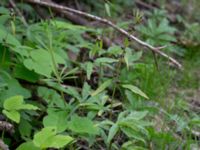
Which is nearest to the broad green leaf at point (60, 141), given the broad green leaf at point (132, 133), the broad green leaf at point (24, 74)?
the broad green leaf at point (132, 133)

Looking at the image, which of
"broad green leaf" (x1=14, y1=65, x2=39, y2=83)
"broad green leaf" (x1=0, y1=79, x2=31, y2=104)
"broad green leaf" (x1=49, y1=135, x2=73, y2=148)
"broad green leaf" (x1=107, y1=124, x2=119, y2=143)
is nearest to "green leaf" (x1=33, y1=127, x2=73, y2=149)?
"broad green leaf" (x1=49, y1=135, x2=73, y2=148)

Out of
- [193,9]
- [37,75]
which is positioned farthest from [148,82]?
[193,9]

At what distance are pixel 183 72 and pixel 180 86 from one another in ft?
0.57

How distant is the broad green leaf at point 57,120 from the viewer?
157 centimetres

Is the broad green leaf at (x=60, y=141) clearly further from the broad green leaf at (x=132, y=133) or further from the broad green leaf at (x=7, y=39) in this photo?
the broad green leaf at (x=7, y=39)

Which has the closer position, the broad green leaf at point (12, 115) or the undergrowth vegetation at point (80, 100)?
the broad green leaf at point (12, 115)

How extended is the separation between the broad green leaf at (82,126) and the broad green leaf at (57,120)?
0.03m

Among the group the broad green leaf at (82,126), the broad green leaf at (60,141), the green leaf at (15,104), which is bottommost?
the broad green leaf at (82,126)

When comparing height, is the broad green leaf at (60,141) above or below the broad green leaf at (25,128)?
above

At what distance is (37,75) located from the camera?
6.13 feet

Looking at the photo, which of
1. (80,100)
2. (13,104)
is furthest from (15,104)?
(80,100)

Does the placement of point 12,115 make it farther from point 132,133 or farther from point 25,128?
point 132,133

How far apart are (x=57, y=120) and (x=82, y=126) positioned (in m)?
0.10

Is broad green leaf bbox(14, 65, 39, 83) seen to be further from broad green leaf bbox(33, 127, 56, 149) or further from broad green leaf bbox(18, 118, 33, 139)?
broad green leaf bbox(33, 127, 56, 149)
